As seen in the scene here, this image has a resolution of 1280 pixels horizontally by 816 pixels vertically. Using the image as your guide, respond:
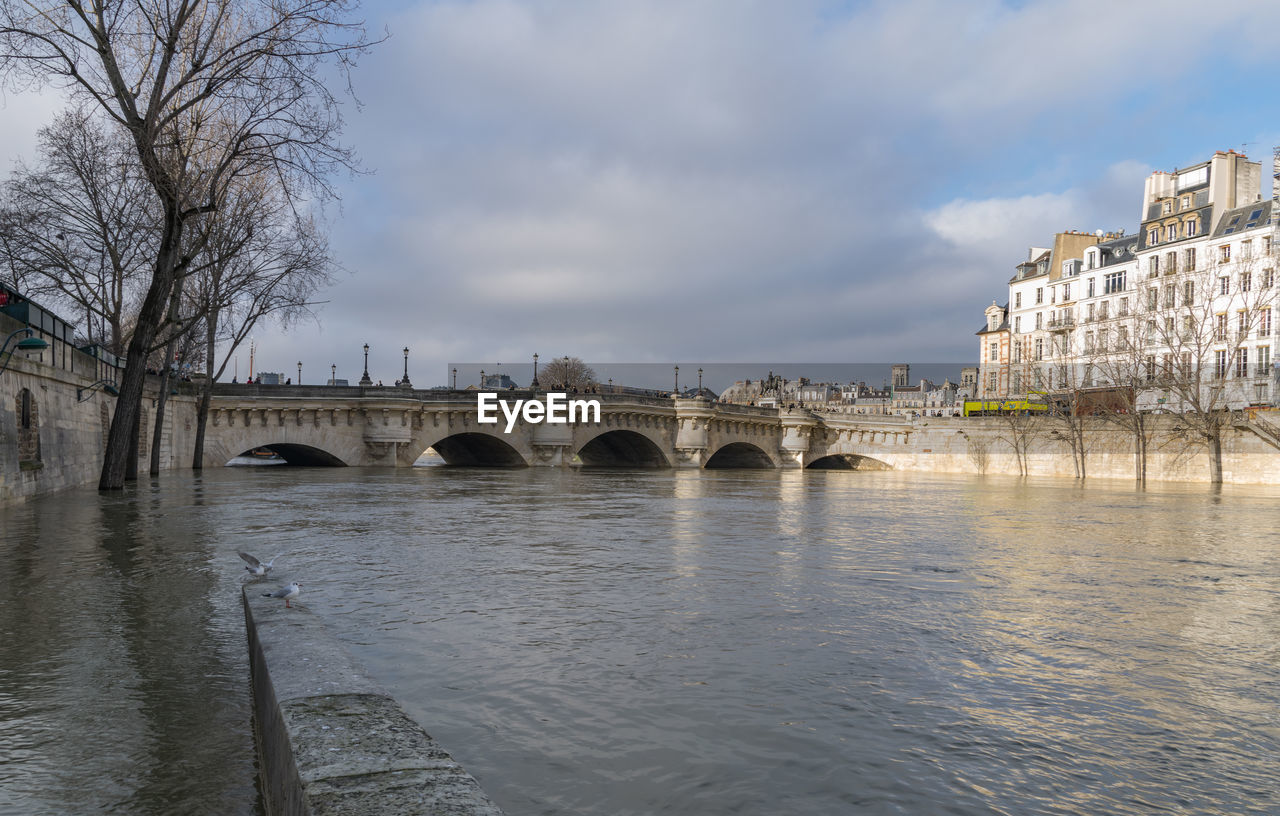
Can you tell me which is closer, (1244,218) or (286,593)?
(286,593)

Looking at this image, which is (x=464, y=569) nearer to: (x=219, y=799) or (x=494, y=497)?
(x=219, y=799)

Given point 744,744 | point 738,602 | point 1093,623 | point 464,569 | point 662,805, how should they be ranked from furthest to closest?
point 464,569 → point 738,602 → point 1093,623 → point 744,744 → point 662,805

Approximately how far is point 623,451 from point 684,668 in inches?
2112

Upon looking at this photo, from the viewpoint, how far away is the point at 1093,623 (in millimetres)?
8531

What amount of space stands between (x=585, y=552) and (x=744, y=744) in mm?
8152

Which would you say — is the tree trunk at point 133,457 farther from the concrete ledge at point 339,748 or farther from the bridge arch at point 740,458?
the bridge arch at point 740,458

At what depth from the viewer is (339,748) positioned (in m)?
3.20

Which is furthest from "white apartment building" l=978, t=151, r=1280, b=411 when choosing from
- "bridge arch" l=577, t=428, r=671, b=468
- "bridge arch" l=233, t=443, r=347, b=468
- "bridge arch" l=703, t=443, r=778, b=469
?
"bridge arch" l=233, t=443, r=347, b=468

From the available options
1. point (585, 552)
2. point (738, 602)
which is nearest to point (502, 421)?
point (585, 552)

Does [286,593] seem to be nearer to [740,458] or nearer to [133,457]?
[133,457]

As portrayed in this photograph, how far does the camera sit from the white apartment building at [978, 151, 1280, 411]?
50.3 m

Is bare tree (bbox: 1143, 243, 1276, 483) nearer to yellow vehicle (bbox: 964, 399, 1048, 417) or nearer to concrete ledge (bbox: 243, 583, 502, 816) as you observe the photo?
yellow vehicle (bbox: 964, 399, 1048, 417)

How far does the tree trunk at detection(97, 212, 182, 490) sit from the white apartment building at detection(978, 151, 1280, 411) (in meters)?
43.1

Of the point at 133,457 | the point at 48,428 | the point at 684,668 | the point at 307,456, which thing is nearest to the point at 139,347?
the point at 48,428
